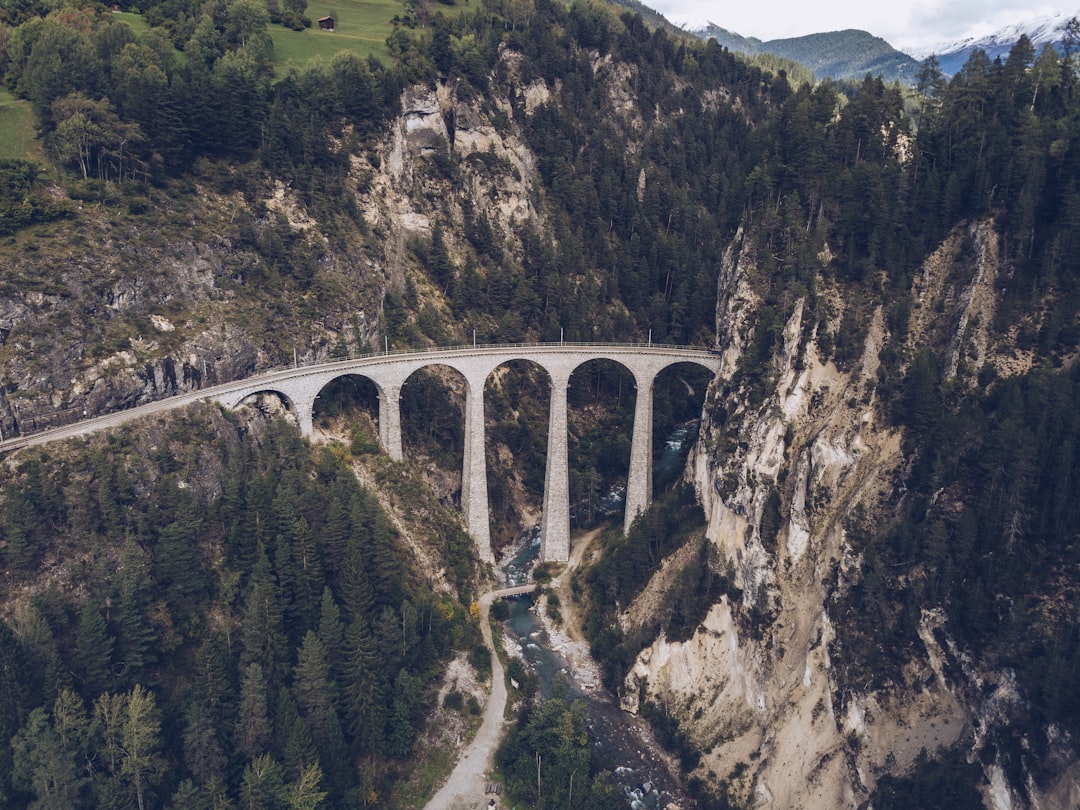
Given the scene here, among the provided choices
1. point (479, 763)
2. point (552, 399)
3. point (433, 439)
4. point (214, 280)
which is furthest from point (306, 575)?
point (552, 399)

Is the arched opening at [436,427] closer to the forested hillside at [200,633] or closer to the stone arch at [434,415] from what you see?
the stone arch at [434,415]

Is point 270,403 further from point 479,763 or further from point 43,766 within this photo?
point 479,763

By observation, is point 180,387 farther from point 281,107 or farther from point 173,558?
point 281,107

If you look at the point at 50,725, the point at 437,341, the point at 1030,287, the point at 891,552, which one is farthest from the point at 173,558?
the point at 1030,287

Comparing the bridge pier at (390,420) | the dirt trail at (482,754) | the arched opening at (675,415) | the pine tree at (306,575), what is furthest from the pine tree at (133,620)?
the arched opening at (675,415)

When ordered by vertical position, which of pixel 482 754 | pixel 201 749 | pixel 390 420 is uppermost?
pixel 390 420

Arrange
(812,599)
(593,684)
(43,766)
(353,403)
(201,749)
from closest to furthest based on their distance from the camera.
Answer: (43,766) → (201,749) → (812,599) → (593,684) → (353,403)

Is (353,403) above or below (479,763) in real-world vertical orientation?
above

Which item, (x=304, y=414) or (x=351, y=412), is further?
(x=351, y=412)
